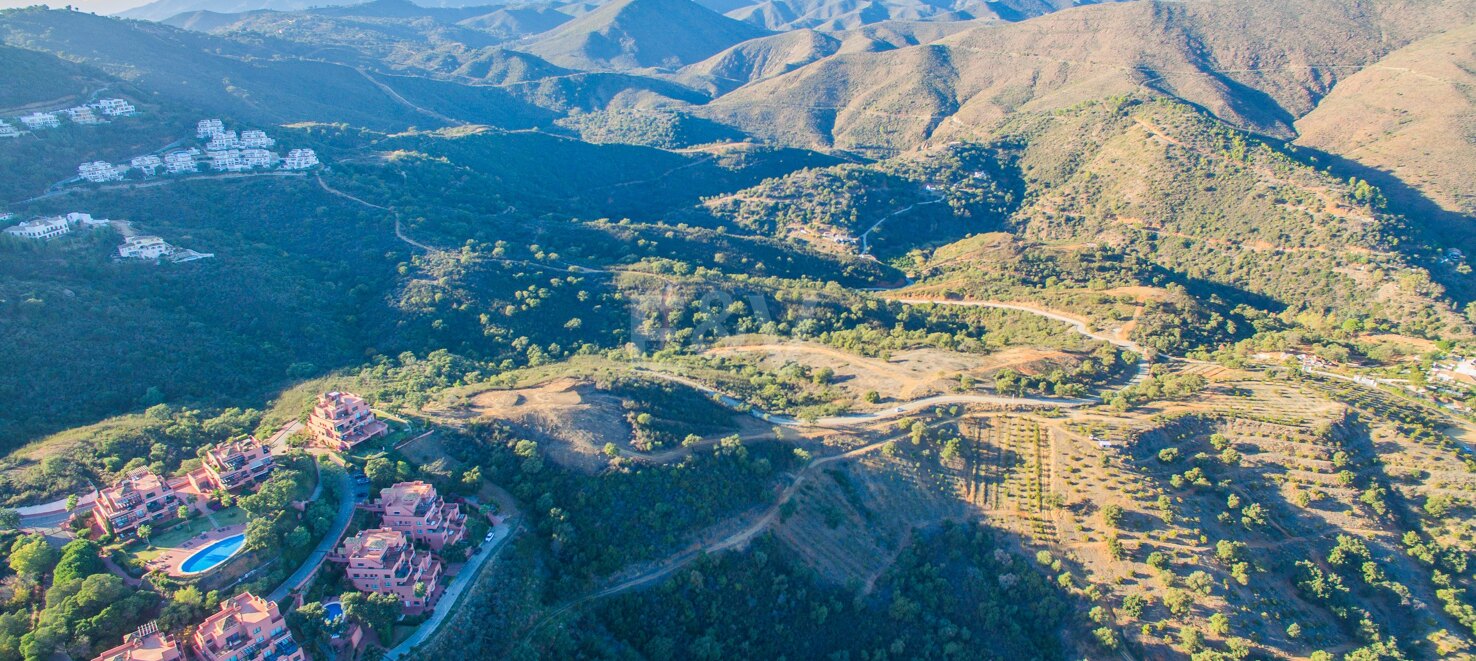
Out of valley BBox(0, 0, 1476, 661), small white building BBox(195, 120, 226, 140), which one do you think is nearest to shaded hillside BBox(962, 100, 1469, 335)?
valley BBox(0, 0, 1476, 661)

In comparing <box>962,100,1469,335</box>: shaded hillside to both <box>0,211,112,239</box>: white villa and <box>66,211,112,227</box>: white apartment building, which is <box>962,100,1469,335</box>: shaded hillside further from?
<box>0,211,112,239</box>: white villa

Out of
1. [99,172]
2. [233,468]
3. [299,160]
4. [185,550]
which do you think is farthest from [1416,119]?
[99,172]

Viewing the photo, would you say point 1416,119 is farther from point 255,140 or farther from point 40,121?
point 40,121

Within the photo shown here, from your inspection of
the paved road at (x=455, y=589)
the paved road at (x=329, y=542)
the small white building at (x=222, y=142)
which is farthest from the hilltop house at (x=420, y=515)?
the small white building at (x=222, y=142)

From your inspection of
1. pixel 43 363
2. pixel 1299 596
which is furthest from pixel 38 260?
pixel 1299 596

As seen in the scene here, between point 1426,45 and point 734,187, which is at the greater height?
point 1426,45

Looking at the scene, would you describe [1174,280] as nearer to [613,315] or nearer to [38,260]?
[613,315]

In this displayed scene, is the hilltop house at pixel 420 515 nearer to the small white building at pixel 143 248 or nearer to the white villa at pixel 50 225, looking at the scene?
the small white building at pixel 143 248
